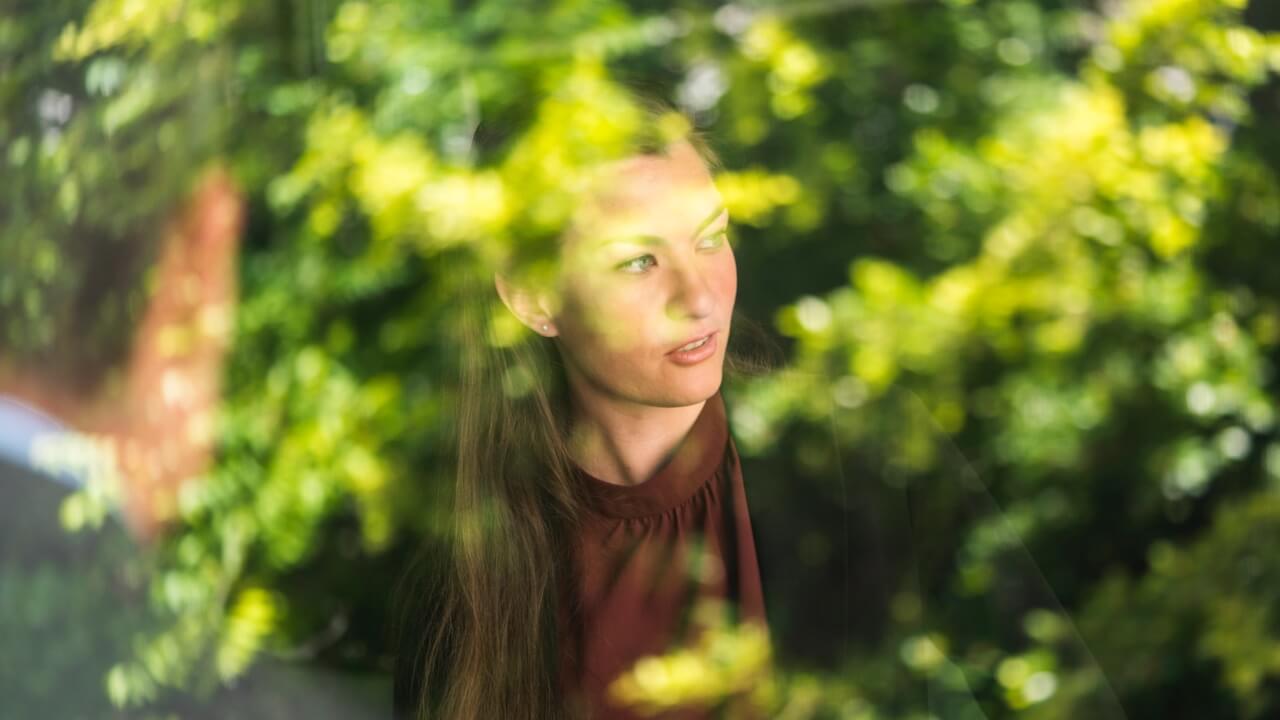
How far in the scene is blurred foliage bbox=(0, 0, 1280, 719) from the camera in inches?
48.6

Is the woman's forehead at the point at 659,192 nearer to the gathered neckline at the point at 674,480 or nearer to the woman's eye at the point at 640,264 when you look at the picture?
the woman's eye at the point at 640,264

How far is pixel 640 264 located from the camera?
871 millimetres

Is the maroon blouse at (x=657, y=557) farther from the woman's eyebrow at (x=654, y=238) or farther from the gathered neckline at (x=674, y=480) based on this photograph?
the woman's eyebrow at (x=654, y=238)

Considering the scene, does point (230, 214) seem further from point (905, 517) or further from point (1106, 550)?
point (1106, 550)

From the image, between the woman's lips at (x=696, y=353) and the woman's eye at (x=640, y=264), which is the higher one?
the woman's eye at (x=640, y=264)

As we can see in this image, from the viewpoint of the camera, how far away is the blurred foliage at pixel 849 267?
1.23 m

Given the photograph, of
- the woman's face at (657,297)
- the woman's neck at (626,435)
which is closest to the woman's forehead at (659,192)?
the woman's face at (657,297)

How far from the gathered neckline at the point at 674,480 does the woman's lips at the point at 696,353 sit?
0.03m

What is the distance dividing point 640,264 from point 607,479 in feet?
0.52

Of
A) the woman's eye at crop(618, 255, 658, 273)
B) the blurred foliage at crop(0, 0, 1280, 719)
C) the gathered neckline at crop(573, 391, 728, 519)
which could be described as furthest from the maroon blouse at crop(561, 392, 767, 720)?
the blurred foliage at crop(0, 0, 1280, 719)

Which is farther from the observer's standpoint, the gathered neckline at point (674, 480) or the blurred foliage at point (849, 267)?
the blurred foliage at point (849, 267)

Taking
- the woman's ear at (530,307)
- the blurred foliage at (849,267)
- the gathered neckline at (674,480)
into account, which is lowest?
the blurred foliage at (849,267)

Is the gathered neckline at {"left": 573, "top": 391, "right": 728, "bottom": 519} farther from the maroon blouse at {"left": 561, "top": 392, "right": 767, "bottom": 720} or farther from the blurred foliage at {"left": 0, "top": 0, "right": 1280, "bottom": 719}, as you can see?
the blurred foliage at {"left": 0, "top": 0, "right": 1280, "bottom": 719}

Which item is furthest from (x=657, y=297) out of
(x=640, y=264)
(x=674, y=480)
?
(x=674, y=480)
